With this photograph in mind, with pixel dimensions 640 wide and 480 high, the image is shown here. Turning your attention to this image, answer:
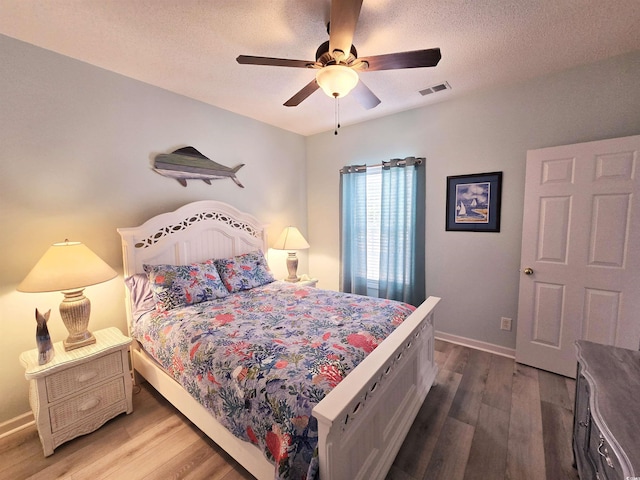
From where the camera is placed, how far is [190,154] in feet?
8.86

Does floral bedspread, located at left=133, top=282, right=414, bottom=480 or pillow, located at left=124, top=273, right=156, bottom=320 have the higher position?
pillow, located at left=124, top=273, right=156, bottom=320

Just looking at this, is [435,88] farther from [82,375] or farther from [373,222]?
[82,375]

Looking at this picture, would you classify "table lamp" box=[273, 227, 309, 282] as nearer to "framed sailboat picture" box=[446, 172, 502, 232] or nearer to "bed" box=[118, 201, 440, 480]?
"bed" box=[118, 201, 440, 480]

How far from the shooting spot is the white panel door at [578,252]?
6.68 ft

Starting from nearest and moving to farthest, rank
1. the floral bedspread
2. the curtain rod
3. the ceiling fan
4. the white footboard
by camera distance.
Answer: the white footboard
the floral bedspread
the ceiling fan
the curtain rod

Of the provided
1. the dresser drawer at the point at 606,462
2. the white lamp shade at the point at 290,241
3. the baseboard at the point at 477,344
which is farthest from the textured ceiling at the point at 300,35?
the baseboard at the point at 477,344

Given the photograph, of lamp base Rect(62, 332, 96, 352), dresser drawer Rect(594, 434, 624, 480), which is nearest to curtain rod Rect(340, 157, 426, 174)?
dresser drawer Rect(594, 434, 624, 480)

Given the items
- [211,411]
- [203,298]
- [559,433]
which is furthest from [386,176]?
[211,411]

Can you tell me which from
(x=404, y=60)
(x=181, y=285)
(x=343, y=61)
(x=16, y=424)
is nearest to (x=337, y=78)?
(x=343, y=61)

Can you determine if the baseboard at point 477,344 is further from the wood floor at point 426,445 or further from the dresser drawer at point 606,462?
the dresser drawer at point 606,462

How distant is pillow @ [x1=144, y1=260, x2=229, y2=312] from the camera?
2139 millimetres

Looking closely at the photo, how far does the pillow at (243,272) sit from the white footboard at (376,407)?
1527mm

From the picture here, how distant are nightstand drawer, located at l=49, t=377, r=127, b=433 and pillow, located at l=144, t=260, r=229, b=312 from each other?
57 centimetres

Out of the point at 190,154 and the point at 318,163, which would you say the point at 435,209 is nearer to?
the point at 318,163
